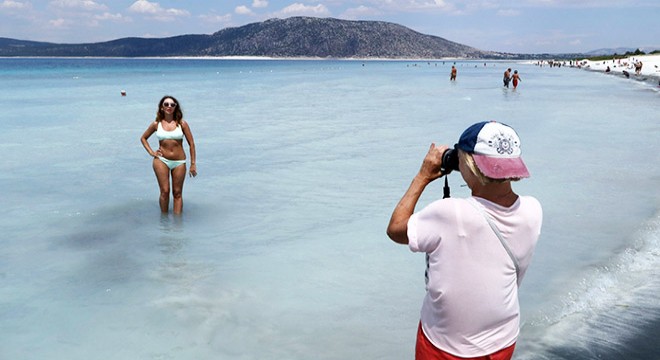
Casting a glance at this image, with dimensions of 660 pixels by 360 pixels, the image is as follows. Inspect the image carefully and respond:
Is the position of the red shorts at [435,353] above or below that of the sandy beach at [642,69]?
below

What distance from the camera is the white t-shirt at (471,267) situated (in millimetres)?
2334

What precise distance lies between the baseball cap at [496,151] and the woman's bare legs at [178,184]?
676cm

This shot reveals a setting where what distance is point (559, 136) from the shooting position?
17.5 m

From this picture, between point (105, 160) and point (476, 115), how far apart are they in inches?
614

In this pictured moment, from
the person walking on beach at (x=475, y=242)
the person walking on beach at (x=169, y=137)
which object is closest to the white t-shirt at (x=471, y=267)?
the person walking on beach at (x=475, y=242)

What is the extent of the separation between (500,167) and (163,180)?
6.97 metres

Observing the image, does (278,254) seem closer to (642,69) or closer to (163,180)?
(163,180)

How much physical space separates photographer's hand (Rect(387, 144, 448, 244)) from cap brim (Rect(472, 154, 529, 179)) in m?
0.24

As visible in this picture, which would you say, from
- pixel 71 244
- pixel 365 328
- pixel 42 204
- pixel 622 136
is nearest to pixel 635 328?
pixel 365 328

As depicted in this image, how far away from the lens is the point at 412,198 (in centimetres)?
254

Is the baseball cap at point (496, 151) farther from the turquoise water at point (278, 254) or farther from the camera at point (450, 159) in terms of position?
the turquoise water at point (278, 254)

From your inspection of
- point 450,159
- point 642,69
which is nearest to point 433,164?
point 450,159

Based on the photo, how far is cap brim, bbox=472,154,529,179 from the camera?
2281 mm

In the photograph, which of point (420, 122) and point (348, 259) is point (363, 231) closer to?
point (348, 259)
